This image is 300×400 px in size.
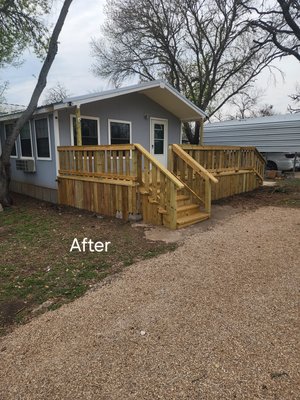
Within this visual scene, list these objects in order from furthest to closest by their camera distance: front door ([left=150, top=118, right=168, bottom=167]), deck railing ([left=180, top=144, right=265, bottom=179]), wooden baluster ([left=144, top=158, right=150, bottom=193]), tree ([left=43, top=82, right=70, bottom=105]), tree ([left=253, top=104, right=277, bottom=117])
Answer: tree ([left=253, top=104, right=277, bottom=117])
tree ([left=43, top=82, right=70, bottom=105])
front door ([left=150, top=118, right=168, bottom=167])
deck railing ([left=180, top=144, right=265, bottom=179])
wooden baluster ([left=144, top=158, right=150, bottom=193])

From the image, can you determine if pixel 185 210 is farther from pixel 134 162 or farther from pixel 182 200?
pixel 134 162

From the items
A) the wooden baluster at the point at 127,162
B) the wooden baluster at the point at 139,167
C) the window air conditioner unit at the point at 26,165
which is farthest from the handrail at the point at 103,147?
the window air conditioner unit at the point at 26,165

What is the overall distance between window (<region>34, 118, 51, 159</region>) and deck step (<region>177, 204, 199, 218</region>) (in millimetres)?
4424

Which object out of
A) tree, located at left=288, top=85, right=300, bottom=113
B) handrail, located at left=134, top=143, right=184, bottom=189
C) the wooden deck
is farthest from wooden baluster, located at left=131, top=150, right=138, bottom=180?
tree, located at left=288, top=85, right=300, bottom=113

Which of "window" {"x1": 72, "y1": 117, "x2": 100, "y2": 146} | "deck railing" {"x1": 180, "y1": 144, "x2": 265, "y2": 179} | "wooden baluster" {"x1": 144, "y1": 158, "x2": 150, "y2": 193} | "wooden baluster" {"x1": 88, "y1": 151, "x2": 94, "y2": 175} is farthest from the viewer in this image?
"window" {"x1": 72, "y1": 117, "x2": 100, "y2": 146}

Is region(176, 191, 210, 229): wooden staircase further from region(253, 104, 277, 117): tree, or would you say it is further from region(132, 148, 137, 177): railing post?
region(253, 104, 277, 117): tree

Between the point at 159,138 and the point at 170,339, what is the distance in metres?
8.95

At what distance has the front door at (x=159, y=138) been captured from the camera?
33.4 ft

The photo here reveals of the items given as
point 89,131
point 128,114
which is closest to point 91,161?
Answer: point 89,131

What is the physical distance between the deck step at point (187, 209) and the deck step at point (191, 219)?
8 cm

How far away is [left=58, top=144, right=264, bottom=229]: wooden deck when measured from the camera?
5.55 metres

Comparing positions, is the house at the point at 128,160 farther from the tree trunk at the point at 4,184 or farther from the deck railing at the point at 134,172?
the tree trunk at the point at 4,184

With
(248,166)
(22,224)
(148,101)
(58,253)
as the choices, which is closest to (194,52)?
(148,101)

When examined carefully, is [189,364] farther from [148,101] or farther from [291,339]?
[148,101]
